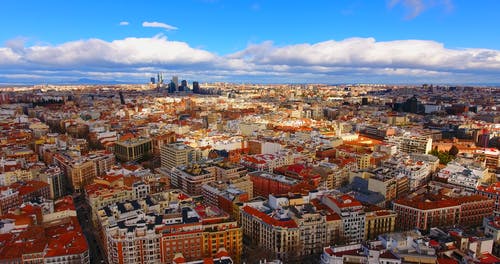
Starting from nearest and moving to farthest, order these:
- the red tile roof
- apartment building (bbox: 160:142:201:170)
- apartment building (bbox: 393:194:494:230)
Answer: the red tile roof → apartment building (bbox: 393:194:494:230) → apartment building (bbox: 160:142:201:170)

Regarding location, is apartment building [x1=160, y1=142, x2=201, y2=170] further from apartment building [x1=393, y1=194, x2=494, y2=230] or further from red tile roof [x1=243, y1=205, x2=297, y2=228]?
apartment building [x1=393, y1=194, x2=494, y2=230]

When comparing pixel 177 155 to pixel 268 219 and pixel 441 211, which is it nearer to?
pixel 268 219

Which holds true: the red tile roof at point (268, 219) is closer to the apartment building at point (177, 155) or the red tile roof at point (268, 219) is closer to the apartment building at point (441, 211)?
the apartment building at point (441, 211)

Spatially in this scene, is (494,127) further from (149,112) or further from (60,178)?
(149,112)

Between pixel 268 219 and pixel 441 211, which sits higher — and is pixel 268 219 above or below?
above

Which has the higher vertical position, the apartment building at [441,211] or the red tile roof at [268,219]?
the red tile roof at [268,219]

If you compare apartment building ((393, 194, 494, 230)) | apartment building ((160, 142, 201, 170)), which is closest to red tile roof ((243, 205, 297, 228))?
apartment building ((393, 194, 494, 230))

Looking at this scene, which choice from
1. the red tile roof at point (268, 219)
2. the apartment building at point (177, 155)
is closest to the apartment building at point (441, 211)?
the red tile roof at point (268, 219)

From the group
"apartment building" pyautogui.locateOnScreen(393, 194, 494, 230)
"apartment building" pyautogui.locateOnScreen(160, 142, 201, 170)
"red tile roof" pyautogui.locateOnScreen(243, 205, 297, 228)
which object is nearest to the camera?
"red tile roof" pyautogui.locateOnScreen(243, 205, 297, 228)

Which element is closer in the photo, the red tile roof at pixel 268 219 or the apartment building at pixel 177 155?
the red tile roof at pixel 268 219

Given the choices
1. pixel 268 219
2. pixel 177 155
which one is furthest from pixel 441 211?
pixel 177 155

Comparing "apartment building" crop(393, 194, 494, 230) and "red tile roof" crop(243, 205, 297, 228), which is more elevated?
"red tile roof" crop(243, 205, 297, 228)
